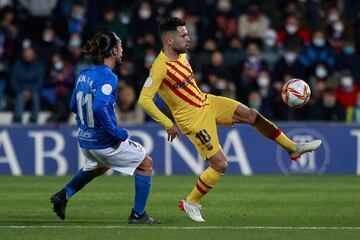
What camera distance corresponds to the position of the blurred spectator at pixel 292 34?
21109 millimetres

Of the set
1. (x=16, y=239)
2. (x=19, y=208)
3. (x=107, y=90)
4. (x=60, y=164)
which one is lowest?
(x=60, y=164)

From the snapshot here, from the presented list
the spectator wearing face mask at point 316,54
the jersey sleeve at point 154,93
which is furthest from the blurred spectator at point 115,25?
the jersey sleeve at point 154,93

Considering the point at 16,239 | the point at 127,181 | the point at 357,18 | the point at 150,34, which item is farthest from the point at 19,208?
the point at 357,18

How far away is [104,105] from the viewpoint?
991cm

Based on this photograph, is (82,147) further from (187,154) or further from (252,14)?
(252,14)

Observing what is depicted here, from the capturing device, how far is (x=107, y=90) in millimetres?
9953

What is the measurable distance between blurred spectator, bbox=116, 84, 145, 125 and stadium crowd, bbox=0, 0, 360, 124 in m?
0.02

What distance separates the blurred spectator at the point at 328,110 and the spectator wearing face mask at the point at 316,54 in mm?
1335

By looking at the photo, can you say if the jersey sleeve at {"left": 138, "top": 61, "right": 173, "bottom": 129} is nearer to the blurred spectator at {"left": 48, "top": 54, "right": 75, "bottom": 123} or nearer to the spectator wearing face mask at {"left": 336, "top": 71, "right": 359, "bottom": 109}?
the blurred spectator at {"left": 48, "top": 54, "right": 75, "bottom": 123}

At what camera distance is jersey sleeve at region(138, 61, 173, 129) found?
34.6 feet

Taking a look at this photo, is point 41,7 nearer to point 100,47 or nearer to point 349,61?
point 349,61

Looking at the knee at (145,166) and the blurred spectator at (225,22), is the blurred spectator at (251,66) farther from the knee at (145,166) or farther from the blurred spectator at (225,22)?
the knee at (145,166)

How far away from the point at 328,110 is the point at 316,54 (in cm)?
174

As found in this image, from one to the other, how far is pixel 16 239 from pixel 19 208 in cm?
290
